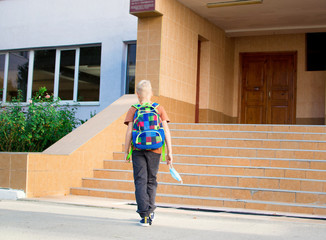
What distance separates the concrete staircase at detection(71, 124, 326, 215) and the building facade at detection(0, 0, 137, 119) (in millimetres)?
5744

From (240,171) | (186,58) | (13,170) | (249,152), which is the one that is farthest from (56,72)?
(240,171)

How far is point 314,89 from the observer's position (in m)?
13.5

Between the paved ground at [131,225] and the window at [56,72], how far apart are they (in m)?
9.15

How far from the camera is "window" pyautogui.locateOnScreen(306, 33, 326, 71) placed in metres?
13.5

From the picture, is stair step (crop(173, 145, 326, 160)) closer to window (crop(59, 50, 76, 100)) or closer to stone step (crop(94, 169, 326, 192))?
stone step (crop(94, 169, 326, 192))

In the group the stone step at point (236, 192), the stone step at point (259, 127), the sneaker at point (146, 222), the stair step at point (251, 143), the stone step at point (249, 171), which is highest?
the stone step at point (259, 127)

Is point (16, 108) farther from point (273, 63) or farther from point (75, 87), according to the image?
point (273, 63)

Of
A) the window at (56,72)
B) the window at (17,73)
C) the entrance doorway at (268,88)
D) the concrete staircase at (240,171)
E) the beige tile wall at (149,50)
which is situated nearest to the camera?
the concrete staircase at (240,171)

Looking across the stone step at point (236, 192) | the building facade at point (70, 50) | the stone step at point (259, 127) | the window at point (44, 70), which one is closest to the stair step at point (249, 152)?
the stone step at point (259, 127)

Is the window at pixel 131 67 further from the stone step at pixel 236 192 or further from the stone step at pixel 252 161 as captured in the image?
the stone step at pixel 236 192

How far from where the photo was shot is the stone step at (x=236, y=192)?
6746 millimetres

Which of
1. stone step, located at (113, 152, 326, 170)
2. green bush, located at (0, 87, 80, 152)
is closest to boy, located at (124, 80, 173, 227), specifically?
stone step, located at (113, 152, 326, 170)

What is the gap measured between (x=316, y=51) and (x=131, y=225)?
10004 millimetres

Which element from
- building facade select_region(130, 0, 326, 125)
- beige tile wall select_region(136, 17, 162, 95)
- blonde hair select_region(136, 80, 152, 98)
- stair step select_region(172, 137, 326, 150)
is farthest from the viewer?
building facade select_region(130, 0, 326, 125)
